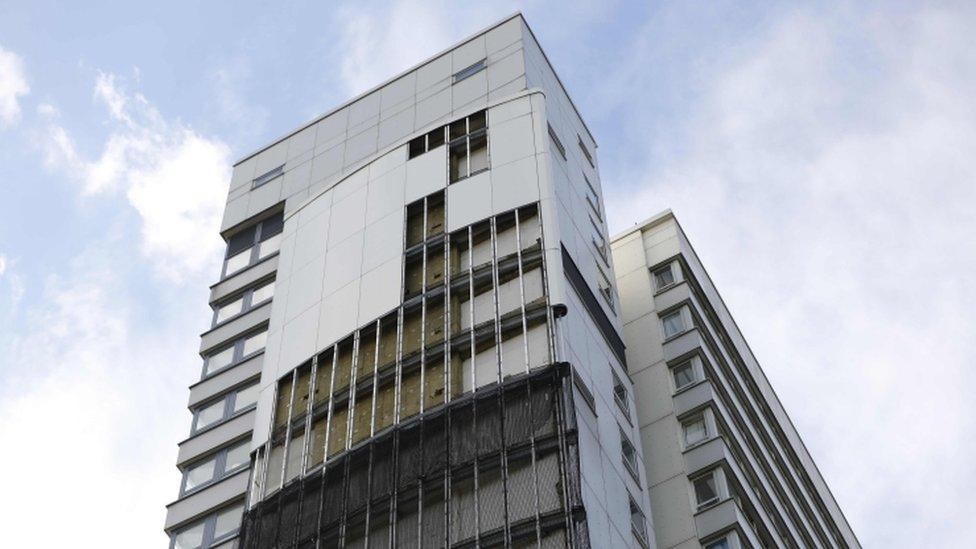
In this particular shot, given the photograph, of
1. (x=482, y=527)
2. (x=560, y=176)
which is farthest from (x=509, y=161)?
(x=482, y=527)

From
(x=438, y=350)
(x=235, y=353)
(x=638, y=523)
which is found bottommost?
(x=638, y=523)

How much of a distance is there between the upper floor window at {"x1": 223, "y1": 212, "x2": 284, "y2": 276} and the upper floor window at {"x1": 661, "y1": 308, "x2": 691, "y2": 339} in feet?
58.0

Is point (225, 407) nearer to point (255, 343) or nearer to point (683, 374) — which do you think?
point (255, 343)

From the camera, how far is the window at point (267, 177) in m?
67.7

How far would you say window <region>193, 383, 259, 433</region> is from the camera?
56.4m

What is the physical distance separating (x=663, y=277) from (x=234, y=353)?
62.8ft

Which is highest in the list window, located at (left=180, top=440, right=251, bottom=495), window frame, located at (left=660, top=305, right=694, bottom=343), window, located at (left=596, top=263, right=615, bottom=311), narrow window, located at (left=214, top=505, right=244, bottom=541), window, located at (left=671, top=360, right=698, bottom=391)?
window frame, located at (left=660, top=305, right=694, bottom=343)

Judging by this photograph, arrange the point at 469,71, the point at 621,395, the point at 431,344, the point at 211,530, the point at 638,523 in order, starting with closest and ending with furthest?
1. the point at 638,523
2. the point at 431,344
3. the point at 621,395
4. the point at 211,530
5. the point at 469,71

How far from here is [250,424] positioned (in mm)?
54844

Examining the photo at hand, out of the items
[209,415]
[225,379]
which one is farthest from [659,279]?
[209,415]

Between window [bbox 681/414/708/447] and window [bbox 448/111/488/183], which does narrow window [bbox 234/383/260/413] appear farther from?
window [bbox 681/414/708/447]

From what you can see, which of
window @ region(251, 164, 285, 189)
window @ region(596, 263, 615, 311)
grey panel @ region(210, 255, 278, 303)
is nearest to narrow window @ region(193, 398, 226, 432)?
grey panel @ region(210, 255, 278, 303)

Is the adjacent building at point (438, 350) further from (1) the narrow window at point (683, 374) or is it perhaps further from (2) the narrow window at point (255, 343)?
(1) the narrow window at point (683, 374)

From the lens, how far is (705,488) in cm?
5122
